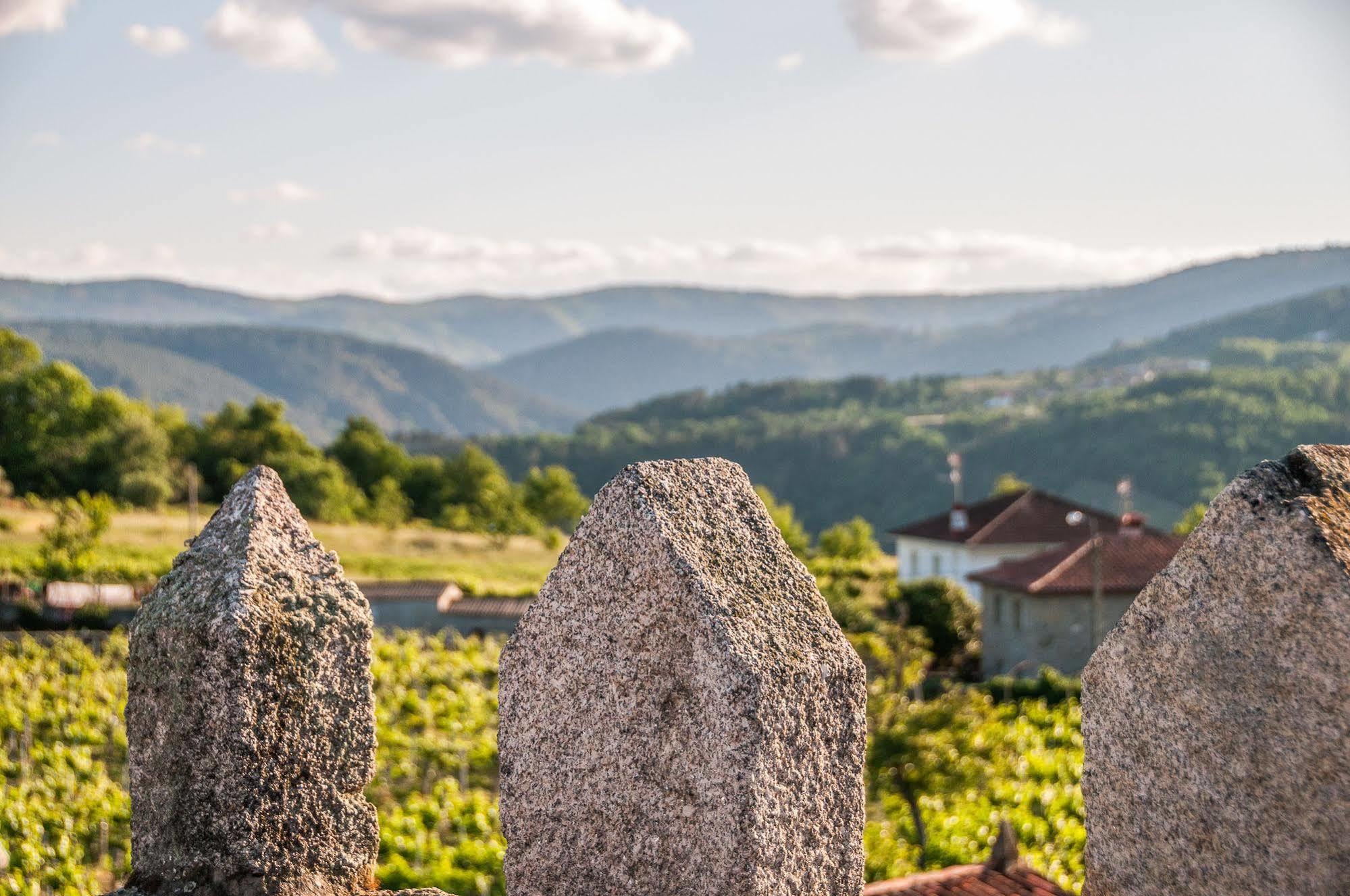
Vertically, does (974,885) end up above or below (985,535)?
above

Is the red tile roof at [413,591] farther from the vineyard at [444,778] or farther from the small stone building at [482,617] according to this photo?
the vineyard at [444,778]

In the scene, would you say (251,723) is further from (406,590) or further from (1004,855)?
(406,590)

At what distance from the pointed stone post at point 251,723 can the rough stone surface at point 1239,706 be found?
1.96 m

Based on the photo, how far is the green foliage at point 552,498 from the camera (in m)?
87.7

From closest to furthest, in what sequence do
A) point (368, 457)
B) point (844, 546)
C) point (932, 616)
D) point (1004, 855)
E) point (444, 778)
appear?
point (1004, 855)
point (444, 778)
point (932, 616)
point (844, 546)
point (368, 457)

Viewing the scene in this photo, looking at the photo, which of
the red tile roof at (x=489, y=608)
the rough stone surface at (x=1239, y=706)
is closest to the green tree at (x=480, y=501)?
the red tile roof at (x=489, y=608)

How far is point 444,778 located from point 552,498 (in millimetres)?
66302

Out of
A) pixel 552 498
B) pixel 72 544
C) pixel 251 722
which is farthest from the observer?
pixel 552 498

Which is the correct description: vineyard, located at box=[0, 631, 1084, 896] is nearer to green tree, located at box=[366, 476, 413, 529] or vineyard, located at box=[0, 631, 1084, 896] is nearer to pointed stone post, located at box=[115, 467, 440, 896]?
pointed stone post, located at box=[115, 467, 440, 896]

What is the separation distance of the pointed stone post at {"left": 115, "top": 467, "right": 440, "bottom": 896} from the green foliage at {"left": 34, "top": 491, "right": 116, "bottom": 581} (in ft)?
149

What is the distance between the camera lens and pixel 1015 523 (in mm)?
62094

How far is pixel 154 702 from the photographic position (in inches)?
137

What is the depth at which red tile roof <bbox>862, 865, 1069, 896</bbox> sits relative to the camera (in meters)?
10.1

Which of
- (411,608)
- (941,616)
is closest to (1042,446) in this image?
(941,616)
